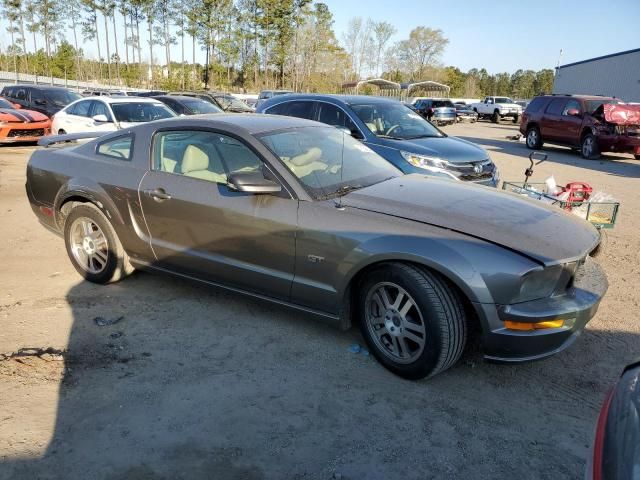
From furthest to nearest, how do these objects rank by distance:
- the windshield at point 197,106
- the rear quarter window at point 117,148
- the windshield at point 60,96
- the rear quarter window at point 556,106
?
the windshield at point 60,96, the rear quarter window at point 556,106, the windshield at point 197,106, the rear quarter window at point 117,148

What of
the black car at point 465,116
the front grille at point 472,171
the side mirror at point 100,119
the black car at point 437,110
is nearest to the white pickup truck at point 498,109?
the black car at point 465,116

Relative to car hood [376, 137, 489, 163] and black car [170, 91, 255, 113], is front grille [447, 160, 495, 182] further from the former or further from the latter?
black car [170, 91, 255, 113]

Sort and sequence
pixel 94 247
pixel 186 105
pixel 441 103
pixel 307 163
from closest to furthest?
pixel 307 163, pixel 94 247, pixel 186 105, pixel 441 103

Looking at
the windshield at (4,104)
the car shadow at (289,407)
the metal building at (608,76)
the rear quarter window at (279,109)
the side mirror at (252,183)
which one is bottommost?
the car shadow at (289,407)

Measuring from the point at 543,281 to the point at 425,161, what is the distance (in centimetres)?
420

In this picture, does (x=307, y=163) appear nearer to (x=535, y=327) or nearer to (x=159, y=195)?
(x=159, y=195)

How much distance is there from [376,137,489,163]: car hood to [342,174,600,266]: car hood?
313 centimetres

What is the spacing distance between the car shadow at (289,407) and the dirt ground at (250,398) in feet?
0.03

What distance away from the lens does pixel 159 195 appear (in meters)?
4.03

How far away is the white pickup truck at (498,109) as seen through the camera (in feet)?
122

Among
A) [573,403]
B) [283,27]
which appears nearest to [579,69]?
[283,27]

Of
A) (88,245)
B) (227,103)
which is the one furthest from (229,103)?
(88,245)

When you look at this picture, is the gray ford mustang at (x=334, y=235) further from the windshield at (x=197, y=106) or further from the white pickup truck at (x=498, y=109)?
the white pickup truck at (x=498, y=109)

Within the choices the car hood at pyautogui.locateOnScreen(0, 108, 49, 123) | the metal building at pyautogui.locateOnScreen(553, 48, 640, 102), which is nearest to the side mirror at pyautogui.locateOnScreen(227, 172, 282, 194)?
the car hood at pyautogui.locateOnScreen(0, 108, 49, 123)
